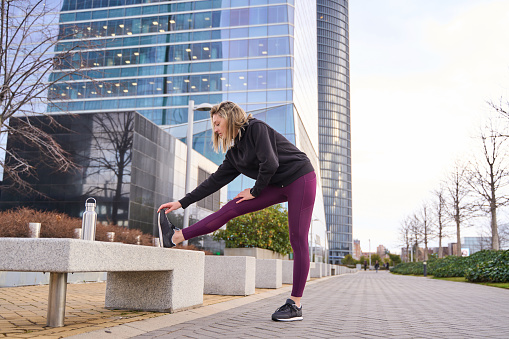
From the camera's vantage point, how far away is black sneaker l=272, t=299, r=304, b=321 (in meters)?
3.85

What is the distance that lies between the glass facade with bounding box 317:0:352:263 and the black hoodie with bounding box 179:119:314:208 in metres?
124

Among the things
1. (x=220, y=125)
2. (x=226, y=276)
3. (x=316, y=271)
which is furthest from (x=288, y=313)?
(x=316, y=271)

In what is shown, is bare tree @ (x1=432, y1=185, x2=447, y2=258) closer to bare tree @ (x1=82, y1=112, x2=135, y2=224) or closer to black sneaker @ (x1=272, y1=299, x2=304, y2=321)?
bare tree @ (x1=82, y1=112, x2=135, y2=224)

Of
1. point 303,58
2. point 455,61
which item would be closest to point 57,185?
point 455,61

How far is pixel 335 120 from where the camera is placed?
431 ft

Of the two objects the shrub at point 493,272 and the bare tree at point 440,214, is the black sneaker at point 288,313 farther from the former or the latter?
the bare tree at point 440,214

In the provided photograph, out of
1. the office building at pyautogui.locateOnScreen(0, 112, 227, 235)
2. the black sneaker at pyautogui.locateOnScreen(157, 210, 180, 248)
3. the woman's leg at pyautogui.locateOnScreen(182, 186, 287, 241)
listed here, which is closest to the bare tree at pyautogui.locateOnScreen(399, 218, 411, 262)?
the office building at pyautogui.locateOnScreen(0, 112, 227, 235)

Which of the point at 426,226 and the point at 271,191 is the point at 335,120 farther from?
the point at 271,191

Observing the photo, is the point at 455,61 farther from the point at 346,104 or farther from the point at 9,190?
the point at 346,104

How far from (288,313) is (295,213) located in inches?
36.3

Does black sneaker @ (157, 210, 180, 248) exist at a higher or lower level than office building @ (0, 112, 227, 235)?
lower

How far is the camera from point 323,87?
432 feet

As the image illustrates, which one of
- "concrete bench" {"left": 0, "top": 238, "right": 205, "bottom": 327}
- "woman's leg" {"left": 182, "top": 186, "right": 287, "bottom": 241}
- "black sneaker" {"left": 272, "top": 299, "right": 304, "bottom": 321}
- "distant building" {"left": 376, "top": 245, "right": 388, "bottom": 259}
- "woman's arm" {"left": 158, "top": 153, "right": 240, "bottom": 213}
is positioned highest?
"woman's arm" {"left": 158, "top": 153, "right": 240, "bottom": 213}

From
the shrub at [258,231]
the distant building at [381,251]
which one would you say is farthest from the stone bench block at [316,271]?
the distant building at [381,251]
